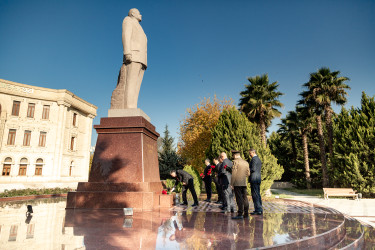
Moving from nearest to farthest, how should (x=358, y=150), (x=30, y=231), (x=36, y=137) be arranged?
(x=30, y=231)
(x=358, y=150)
(x=36, y=137)

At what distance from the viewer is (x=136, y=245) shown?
3270 mm

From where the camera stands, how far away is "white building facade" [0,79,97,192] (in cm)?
2994

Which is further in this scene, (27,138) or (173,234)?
(27,138)

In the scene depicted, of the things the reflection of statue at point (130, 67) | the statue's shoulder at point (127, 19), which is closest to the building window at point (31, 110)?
the reflection of statue at point (130, 67)

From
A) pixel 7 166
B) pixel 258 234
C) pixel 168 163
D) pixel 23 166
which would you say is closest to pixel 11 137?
pixel 7 166

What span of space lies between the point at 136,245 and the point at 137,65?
6.17 m

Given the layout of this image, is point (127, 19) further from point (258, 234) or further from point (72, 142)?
point (72, 142)

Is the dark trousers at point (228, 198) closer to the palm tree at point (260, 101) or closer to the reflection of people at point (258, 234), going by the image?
the reflection of people at point (258, 234)

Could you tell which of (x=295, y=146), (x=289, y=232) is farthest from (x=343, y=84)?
(x=289, y=232)

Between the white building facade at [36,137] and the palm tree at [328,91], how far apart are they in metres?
31.5

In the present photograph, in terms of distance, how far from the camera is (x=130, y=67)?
8.07m

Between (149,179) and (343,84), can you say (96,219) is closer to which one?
(149,179)

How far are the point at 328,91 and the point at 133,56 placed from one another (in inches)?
801

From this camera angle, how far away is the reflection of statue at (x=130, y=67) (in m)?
7.96
